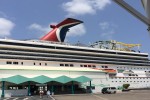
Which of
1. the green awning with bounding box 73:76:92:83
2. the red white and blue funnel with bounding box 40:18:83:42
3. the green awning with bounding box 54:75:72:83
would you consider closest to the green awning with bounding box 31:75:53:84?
the green awning with bounding box 54:75:72:83

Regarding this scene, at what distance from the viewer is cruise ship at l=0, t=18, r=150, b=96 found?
5650 cm

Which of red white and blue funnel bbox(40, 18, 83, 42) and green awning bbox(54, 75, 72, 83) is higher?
→ red white and blue funnel bbox(40, 18, 83, 42)

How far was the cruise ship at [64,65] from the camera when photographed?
185ft

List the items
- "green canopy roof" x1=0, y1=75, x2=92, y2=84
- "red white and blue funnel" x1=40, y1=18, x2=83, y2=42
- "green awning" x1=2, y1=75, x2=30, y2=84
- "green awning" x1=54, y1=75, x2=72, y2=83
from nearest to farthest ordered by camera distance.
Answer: "green awning" x1=2, y1=75, x2=30, y2=84 → "green canopy roof" x1=0, y1=75, x2=92, y2=84 → "green awning" x1=54, y1=75, x2=72, y2=83 → "red white and blue funnel" x1=40, y1=18, x2=83, y2=42

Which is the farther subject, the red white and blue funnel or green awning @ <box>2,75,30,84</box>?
the red white and blue funnel

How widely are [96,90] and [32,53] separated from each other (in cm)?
1954

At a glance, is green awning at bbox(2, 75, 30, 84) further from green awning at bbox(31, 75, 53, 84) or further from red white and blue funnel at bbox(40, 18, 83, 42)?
red white and blue funnel at bbox(40, 18, 83, 42)

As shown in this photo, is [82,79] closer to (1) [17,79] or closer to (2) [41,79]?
(2) [41,79]

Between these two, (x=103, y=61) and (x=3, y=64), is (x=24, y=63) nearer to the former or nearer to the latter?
(x=3, y=64)

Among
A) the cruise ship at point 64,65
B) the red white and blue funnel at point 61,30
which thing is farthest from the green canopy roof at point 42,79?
the red white and blue funnel at point 61,30

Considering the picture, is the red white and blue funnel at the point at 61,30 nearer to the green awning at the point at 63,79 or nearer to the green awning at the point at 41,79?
the green awning at the point at 63,79

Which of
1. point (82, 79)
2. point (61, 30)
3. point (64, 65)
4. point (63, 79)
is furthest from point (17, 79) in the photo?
point (61, 30)

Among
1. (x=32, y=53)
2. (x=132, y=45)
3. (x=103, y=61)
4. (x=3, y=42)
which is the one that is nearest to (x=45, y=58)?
(x=32, y=53)

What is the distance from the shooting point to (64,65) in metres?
75.3
